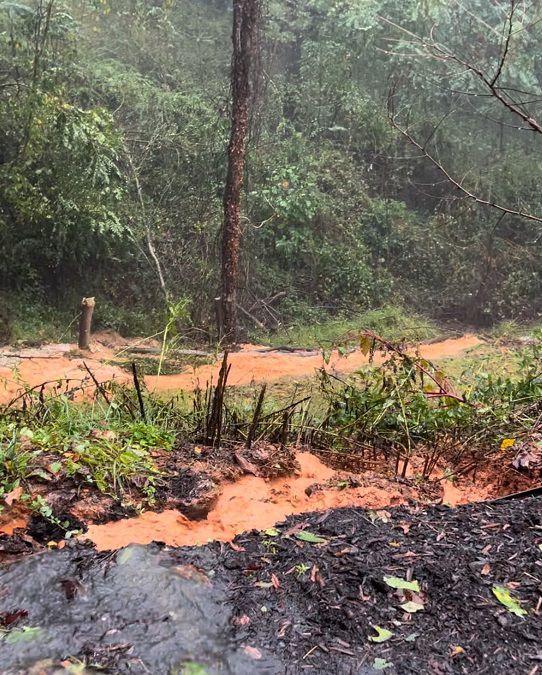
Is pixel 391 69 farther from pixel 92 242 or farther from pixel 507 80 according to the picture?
pixel 92 242

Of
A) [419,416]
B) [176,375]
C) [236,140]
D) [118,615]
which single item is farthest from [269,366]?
[118,615]

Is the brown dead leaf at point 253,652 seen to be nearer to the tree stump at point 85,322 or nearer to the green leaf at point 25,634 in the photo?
the green leaf at point 25,634

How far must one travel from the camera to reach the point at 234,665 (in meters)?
1.87

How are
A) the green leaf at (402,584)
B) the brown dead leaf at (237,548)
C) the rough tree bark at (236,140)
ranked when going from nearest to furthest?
the green leaf at (402,584), the brown dead leaf at (237,548), the rough tree bark at (236,140)

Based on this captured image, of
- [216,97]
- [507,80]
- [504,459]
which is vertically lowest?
[504,459]

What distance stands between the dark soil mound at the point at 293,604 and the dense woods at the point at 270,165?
8.46 m

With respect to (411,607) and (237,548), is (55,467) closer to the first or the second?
(237,548)

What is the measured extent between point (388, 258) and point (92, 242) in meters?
7.50

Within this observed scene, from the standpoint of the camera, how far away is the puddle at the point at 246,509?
8.68ft

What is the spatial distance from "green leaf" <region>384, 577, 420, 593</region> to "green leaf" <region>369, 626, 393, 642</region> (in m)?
0.24

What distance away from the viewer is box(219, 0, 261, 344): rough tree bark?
9320 millimetres

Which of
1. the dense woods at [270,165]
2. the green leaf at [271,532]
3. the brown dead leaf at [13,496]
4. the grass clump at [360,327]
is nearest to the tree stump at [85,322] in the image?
the dense woods at [270,165]

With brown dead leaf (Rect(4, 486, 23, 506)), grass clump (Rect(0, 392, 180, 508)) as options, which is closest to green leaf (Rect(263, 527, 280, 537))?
grass clump (Rect(0, 392, 180, 508))

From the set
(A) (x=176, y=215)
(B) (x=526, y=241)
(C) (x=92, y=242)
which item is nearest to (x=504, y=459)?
(C) (x=92, y=242)
